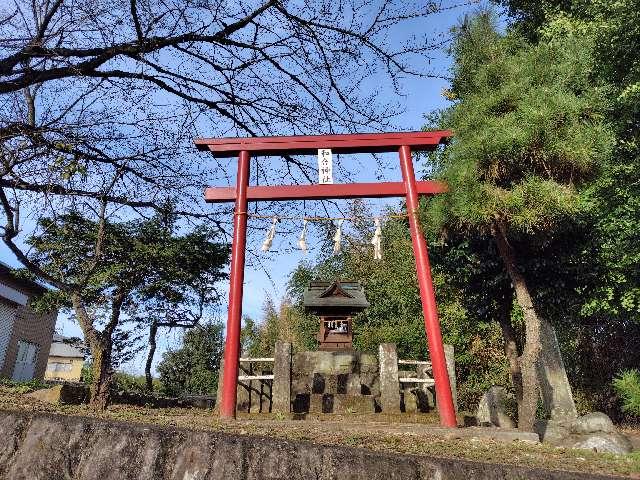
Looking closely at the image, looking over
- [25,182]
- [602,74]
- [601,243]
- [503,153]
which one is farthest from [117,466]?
[602,74]

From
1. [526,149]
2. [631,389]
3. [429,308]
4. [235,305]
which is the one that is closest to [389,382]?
[429,308]

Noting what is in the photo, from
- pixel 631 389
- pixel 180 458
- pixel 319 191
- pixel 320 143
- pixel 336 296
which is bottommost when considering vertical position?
pixel 180 458

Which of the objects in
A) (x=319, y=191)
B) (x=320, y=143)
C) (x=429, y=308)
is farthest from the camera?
(x=320, y=143)

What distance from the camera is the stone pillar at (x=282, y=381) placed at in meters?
8.86

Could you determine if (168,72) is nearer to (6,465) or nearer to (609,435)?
(6,465)

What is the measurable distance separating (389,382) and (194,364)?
19.6m

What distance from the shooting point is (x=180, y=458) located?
2043 millimetres

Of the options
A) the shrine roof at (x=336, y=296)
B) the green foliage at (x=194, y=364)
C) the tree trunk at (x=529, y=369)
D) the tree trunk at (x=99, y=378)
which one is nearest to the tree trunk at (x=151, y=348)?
the shrine roof at (x=336, y=296)

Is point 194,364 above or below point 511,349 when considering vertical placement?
above

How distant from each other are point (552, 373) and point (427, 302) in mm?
6208

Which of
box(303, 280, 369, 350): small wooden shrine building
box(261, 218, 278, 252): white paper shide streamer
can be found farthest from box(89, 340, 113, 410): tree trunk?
box(303, 280, 369, 350): small wooden shrine building

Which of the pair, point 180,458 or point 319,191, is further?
point 319,191

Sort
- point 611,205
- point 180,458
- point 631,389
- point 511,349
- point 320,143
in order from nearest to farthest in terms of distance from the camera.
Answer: point 180,458 → point 631,389 → point 320,143 → point 611,205 → point 511,349

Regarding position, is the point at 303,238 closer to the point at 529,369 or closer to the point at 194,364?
the point at 529,369
